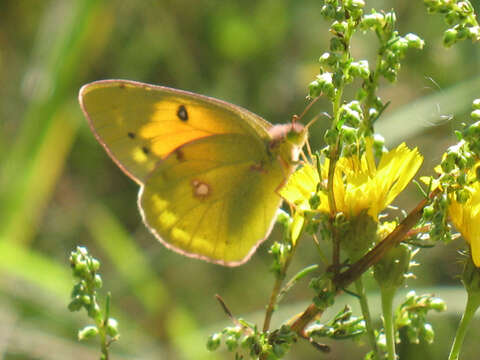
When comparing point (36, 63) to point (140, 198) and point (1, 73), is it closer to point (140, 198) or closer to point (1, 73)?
point (1, 73)

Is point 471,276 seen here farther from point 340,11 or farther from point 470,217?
point 340,11

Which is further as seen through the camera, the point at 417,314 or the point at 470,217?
the point at 417,314

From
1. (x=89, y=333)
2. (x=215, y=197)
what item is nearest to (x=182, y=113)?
(x=215, y=197)

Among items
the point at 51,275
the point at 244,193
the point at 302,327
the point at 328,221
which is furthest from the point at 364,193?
the point at 51,275

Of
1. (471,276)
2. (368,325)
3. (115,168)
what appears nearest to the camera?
(368,325)

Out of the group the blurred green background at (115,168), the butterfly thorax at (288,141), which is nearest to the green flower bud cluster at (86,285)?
the butterfly thorax at (288,141)

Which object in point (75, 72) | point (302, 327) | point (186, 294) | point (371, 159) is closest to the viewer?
point (302, 327)

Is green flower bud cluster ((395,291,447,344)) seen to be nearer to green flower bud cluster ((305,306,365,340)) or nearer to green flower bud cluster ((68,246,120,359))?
green flower bud cluster ((305,306,365,340))

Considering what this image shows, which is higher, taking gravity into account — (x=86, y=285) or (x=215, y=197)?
(x=215, y=197)
